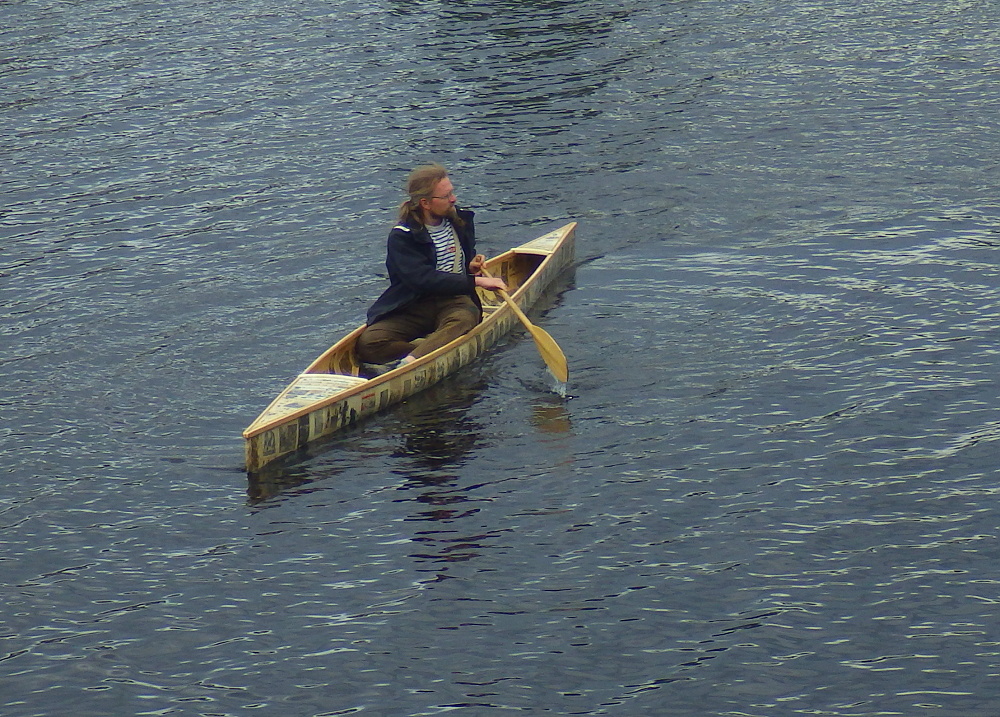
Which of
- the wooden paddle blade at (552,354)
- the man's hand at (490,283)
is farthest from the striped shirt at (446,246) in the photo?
the wooden paddle blade at (552,354)

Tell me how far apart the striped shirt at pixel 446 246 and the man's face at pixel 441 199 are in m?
0.33

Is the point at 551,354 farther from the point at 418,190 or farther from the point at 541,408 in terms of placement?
the point at 418,190

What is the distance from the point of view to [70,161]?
22.5 metres

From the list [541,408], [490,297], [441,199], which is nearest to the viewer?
[541,408]

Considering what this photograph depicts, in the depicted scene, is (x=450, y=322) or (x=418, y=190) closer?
(x=418, y=190)

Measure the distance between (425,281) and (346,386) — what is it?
1.66 meters

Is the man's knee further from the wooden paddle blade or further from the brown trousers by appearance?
the wooden paddle blade

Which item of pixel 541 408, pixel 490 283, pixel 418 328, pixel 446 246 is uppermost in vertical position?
pixel 446 246

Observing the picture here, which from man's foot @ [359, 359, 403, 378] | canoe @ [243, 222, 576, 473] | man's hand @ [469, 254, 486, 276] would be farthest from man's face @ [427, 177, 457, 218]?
man's foot @ [359, 359, 403, 378]

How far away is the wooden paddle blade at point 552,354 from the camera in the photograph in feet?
44.0

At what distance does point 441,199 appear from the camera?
1350 centimetres

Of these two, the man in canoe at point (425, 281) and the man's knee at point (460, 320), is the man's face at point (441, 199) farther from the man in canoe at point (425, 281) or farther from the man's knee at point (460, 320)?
the man's knee at point (460, 320)

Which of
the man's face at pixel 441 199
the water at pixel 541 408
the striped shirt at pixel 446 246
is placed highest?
the man's face at pixel 441 199

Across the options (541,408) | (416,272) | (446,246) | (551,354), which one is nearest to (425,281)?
(416,272)
